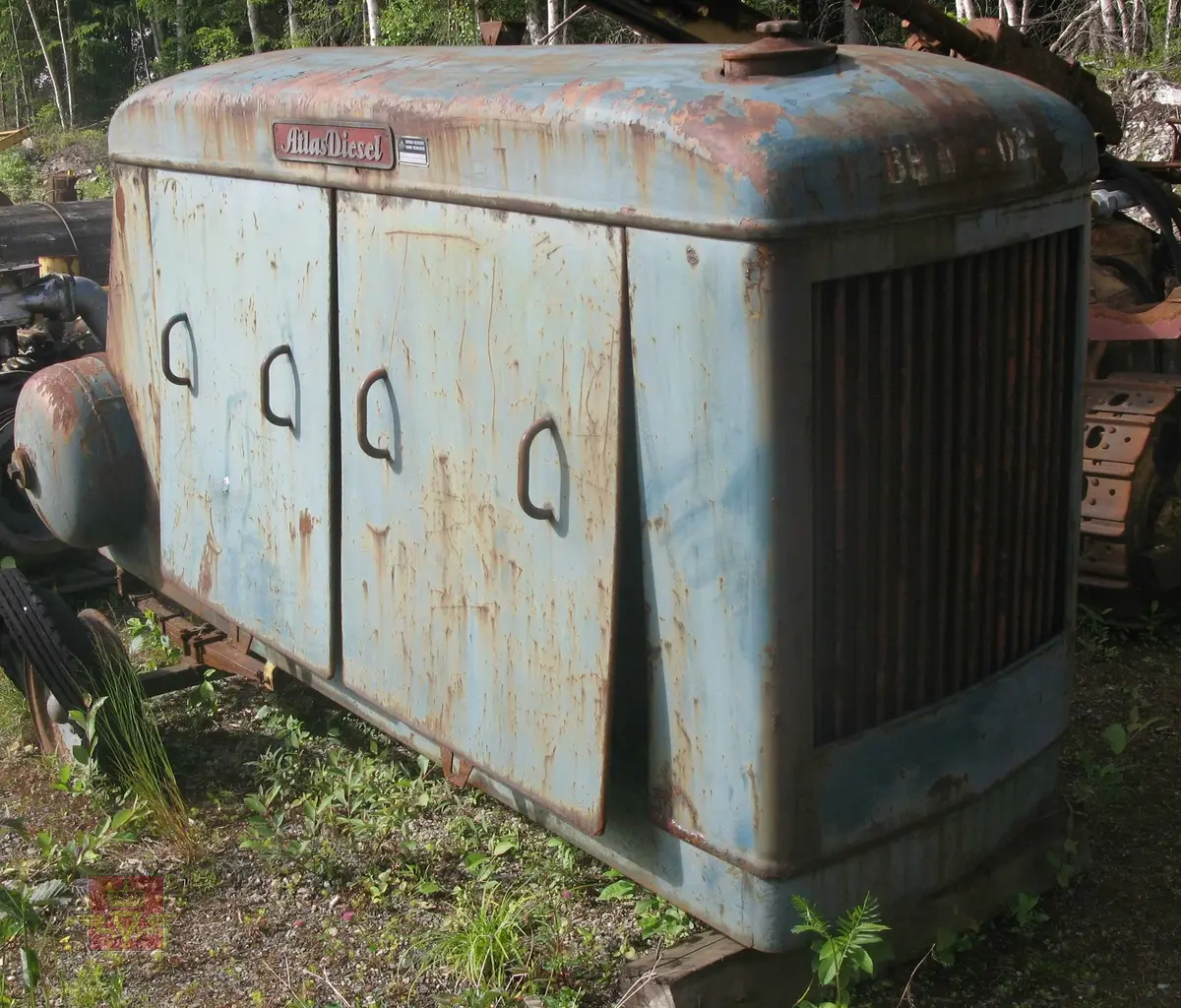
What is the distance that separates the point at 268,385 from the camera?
363 cm

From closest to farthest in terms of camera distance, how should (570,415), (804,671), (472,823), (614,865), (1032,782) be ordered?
1. (804,671)
2. (570,415)
3. (614,865)
4. (1032,782)
5. (472,823)

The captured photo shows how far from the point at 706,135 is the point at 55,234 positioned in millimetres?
7035

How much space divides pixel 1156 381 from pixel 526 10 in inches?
690

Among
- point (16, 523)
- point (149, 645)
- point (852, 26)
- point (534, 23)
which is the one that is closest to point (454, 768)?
point (149, 645)

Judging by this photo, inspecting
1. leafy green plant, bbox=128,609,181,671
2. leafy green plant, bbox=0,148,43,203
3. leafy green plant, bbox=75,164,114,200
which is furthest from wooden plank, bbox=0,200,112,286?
leafy green plant, bbox=0,148,43,203

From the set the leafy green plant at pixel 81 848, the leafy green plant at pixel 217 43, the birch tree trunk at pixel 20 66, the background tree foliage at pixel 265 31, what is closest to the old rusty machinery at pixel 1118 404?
the leafy green plant at pixel 81 848

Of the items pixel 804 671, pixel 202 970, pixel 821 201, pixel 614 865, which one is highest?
pixel 821 201

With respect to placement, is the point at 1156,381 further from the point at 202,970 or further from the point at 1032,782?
the point at 202,970

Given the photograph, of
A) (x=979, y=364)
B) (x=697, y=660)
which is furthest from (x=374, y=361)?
(x=979, y=364)

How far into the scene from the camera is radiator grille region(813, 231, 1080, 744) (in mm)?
2615

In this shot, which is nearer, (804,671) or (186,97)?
(804,671)

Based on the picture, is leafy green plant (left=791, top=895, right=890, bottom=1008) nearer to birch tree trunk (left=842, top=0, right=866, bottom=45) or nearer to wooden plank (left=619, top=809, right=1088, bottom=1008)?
wooden plank (left=619, top=809, right=1088, bottom=1008)

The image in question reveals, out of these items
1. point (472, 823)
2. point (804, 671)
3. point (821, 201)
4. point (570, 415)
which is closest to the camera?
point (821, 201)

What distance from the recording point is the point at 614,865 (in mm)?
3010
